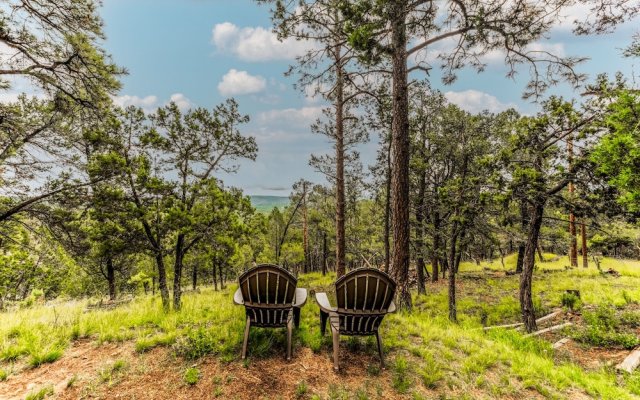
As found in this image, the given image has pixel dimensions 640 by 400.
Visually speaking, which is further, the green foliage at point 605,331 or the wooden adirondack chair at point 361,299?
the green foliage at point 605,331

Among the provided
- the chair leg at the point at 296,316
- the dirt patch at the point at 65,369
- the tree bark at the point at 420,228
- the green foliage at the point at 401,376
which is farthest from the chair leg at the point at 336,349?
the tree bark at the point at 420,228

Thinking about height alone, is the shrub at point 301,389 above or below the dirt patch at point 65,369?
Result: below

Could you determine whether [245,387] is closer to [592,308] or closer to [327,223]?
[592,308]

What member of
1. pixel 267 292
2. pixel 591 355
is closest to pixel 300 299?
pixel 267 292

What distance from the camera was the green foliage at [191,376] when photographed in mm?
3662

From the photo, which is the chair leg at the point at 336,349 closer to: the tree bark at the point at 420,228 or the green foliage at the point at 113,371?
the green foliage at the point at 113,371

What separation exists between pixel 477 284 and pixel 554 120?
1364 centimetres

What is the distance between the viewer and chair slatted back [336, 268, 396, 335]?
400 centimetres

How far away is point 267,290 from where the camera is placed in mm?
4105

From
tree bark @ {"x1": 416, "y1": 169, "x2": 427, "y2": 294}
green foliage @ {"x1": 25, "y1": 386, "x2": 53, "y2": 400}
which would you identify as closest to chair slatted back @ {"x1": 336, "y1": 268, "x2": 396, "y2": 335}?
green foliage @ {"x1": 25, "y1": 386, "x2": 53, "y2": 400}

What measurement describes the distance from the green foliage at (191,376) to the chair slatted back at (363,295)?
2047mm

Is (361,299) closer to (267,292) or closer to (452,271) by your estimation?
(267,292)

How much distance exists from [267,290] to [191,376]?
4.74ft

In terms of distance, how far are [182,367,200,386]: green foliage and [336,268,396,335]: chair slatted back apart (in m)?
2.05
